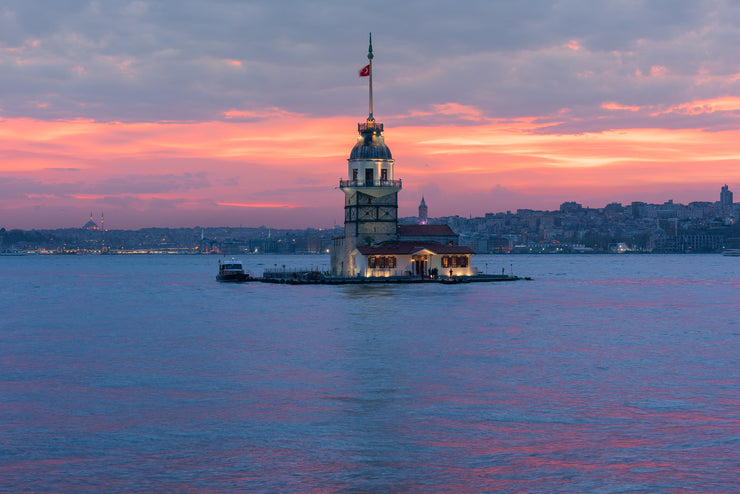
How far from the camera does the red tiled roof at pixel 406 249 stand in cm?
8550

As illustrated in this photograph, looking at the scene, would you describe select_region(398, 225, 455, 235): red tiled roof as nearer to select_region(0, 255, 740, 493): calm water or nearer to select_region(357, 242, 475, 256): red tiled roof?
select_region(357, 242, 475, 256): red tiled roof

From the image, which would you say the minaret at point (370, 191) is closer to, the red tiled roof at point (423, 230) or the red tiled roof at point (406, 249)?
the red tiled roof at point (406, 249)

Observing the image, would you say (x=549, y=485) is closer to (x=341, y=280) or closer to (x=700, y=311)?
(x=700, y=311)

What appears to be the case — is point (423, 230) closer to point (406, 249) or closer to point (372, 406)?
point (406, 249)

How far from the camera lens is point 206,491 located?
15.9 meters

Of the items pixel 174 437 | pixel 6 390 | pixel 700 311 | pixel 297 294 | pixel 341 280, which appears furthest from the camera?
pixel 341 280

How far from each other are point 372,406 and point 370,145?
65.7 metres

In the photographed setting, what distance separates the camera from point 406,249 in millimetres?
86875

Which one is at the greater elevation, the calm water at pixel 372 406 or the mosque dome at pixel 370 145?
the mosque dome at pixel 370 145

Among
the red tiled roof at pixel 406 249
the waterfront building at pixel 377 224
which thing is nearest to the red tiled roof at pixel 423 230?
the waterfront building at pixel 377 224

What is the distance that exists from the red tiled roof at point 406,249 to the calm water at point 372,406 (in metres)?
33.2

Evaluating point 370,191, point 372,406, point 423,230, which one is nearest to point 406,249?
point 423,230

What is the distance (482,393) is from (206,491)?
12450 mm

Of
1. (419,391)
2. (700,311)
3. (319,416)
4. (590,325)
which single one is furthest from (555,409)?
(700,311)
